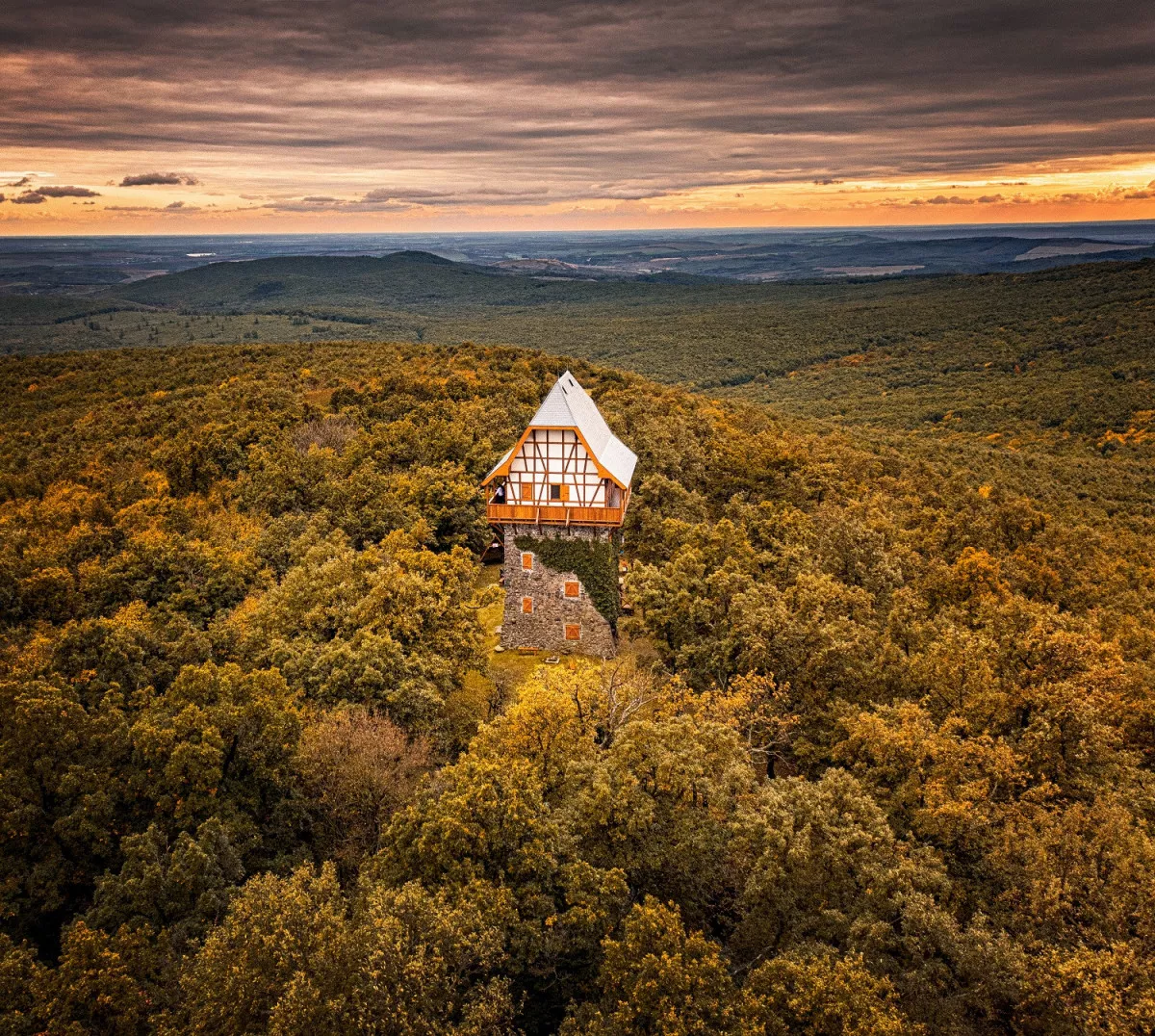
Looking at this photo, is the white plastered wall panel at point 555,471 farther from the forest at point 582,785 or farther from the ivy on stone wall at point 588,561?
the forest at point 582,785

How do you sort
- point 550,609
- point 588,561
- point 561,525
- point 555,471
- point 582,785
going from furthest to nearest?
point 550,609 < point 588,561 < point 561,525 < point 555,471 < point 582,785

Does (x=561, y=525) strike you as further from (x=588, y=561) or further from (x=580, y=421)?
(x=580, y=421)

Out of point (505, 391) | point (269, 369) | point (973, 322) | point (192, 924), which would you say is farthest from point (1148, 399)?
point (192, 924)

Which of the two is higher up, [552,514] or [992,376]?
[992,376]

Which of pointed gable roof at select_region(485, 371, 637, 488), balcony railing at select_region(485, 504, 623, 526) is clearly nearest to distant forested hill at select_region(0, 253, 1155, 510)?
pointed gable roof at select_region(485, 371, 637, 488)

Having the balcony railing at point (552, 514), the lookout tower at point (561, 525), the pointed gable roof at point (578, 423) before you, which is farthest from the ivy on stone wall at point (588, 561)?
the pointed gable roof at point (578, 423)

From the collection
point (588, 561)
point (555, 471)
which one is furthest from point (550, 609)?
point (555, 471)

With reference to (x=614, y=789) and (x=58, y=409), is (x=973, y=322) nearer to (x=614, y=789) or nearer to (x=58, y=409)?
(x=58, y=409)
